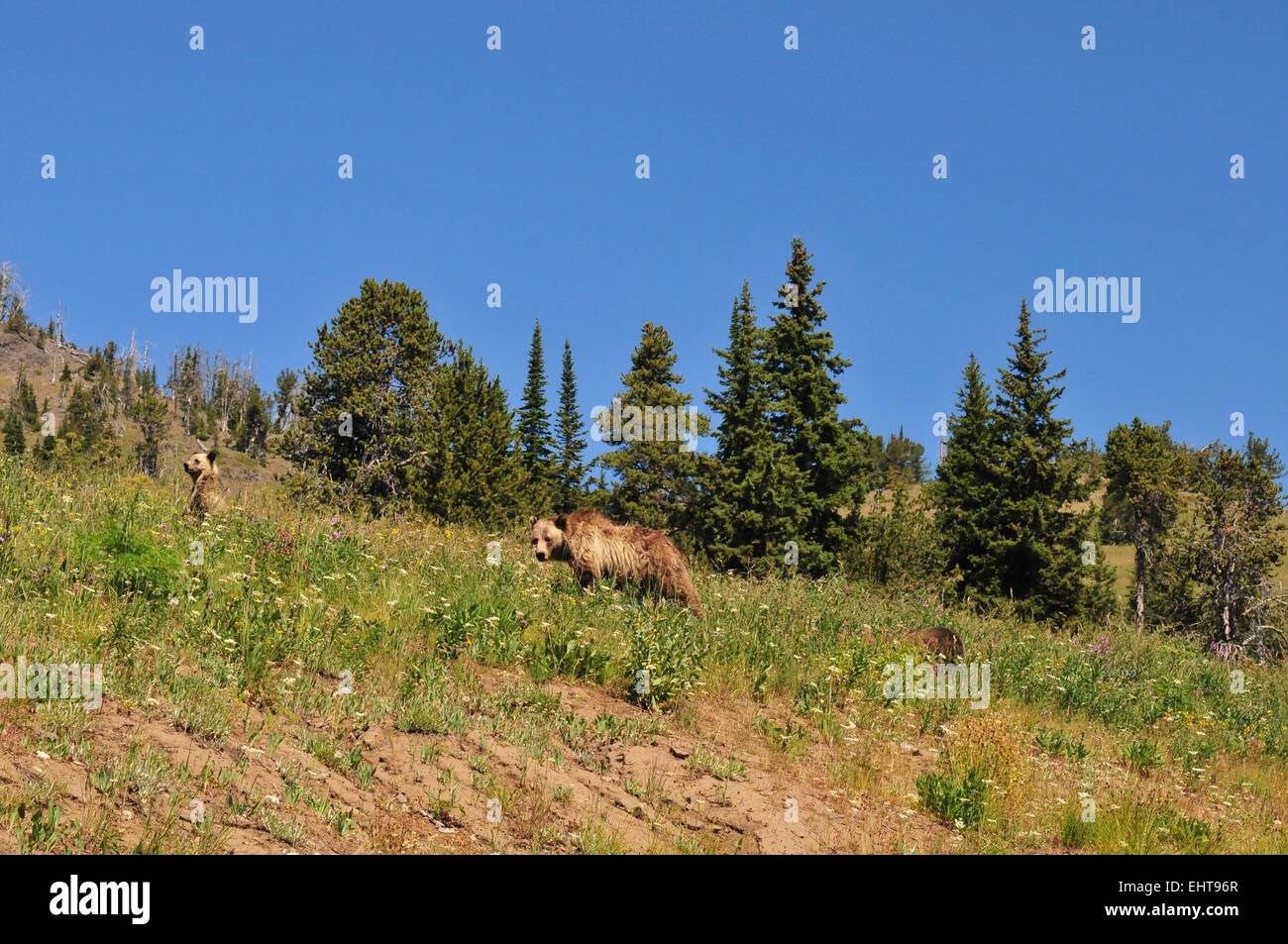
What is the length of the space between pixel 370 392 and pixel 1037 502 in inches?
1607

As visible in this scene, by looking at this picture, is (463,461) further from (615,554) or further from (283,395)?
(283,395)

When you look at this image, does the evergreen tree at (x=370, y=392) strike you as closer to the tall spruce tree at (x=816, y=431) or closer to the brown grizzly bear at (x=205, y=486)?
the tall spruce tree at (x=816, y=431)

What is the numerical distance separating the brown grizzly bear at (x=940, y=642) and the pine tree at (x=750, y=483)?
32.5m

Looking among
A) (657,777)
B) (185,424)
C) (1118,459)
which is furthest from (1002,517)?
(185,424)

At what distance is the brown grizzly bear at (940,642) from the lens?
14212 millimetres

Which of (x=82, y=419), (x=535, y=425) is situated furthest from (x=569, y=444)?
(x=82, y=419)

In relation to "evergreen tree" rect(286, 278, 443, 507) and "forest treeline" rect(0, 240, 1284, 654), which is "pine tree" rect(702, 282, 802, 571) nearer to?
"forest treeline" rect(0, 240, 1284, 654)

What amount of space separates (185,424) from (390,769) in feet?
601

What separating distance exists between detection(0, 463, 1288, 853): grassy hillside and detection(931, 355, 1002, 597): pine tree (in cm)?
4029

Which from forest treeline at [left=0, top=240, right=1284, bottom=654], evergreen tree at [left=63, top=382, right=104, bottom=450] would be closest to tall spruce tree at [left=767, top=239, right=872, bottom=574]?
forest treeline at [left=0, top=240, right=1284, bottom=654]

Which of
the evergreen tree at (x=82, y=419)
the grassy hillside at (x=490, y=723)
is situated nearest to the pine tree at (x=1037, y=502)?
the grassy hillside at (x=490, y=723)

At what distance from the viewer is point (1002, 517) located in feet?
178

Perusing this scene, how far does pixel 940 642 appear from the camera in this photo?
14398 millimetres

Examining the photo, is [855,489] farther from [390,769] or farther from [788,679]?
[390,769]
